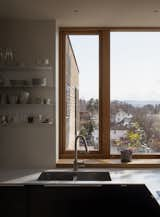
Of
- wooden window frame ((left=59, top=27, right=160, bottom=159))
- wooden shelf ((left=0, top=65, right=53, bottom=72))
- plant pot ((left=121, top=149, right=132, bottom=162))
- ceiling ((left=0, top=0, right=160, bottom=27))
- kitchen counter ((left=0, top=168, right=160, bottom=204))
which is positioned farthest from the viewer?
wooden window frame ((left=59, top=27, right=160, bottom=159))

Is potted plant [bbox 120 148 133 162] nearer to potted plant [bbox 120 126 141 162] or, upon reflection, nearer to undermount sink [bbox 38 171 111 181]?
potted plant [bbox 120 126 141 162]

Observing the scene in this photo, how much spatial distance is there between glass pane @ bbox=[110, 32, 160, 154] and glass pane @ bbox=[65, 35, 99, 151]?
0.69 feet

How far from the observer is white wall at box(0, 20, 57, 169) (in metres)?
3.55

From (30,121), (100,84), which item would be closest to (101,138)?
(100,84)

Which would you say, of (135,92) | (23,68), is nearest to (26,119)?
(23,68)

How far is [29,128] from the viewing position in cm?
356

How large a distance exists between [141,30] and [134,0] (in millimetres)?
991

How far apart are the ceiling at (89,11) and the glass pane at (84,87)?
305 millimetres

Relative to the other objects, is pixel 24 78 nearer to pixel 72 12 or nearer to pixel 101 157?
pixel 72 12

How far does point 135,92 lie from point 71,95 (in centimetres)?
79

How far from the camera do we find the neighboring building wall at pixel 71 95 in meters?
3.97
